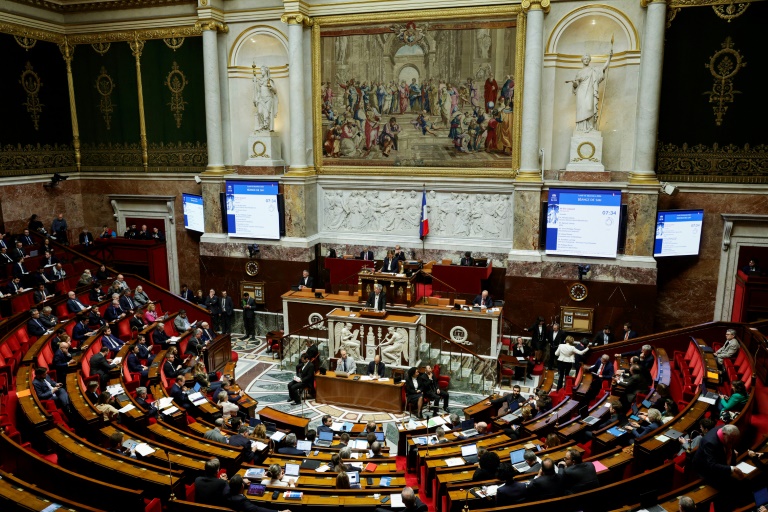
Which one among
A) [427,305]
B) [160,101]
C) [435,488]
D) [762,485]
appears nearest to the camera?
[762,485]

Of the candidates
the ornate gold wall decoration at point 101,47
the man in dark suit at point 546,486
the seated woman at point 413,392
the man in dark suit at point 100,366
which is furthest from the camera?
the ornate gold wall decoration at point 101,47

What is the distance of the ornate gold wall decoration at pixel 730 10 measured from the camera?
15062 mm

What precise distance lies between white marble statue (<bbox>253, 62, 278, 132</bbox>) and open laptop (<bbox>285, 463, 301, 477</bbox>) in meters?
13.1

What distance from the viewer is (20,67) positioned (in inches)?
749

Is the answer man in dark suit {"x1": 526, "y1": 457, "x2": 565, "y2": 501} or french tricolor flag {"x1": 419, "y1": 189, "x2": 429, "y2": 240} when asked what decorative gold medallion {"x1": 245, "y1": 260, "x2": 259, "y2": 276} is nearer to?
french tricolor flag {"x1": 419, "y1": 189, "x2": 429, "y2": 240}

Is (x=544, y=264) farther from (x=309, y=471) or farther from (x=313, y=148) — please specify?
(x=309, y=471)

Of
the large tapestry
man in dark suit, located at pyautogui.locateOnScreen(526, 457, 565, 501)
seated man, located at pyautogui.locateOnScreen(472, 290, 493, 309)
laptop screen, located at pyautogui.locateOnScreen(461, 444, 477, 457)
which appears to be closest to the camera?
man in dark suit, located at pyautogui.locateOnScreen(526, 457, 565, 501)

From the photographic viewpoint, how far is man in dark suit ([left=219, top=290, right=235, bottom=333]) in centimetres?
1797

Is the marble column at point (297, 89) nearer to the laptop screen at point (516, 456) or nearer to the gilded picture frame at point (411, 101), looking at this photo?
the gilded picture frame at point (411, 101)

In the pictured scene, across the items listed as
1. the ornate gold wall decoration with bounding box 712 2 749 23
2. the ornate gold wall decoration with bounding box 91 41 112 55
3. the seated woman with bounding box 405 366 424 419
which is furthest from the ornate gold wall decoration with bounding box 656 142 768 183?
the ornate gold wall decoration with bounding box 91 41 112 55

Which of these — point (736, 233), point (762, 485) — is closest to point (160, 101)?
point (736, 233)

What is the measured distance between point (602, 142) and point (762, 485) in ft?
38.7

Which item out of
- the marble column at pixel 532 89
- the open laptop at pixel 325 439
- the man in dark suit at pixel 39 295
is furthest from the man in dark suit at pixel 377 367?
the man in dark suit at pixel 39 295

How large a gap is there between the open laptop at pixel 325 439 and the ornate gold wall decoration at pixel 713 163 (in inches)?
471
